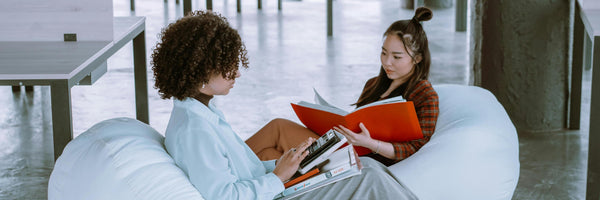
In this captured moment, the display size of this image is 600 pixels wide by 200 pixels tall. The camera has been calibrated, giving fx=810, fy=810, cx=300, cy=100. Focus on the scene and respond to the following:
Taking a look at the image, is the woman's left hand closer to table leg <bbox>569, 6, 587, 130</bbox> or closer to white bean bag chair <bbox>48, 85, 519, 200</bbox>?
white bean bag chair <bbox>48, 85, 519, 200</bbox>

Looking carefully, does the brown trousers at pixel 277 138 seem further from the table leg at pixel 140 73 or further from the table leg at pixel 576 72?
the table leg at pixel 576 72


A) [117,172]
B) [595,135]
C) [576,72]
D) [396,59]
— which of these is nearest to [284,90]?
[576,72]

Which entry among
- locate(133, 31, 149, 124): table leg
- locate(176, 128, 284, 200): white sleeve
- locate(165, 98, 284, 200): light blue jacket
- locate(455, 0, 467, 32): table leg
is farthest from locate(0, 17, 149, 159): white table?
locate(455, 0, 467, 32): table leg

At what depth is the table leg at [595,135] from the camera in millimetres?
2420

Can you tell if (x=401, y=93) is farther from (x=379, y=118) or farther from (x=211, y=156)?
(x=211, y=156)

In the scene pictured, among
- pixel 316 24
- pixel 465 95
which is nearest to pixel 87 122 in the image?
pixel 465 95

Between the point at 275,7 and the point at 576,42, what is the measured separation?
18.0 feet

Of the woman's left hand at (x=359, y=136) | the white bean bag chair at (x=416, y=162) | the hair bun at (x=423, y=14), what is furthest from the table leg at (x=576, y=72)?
the woman's left hand at (x=359, y=136)

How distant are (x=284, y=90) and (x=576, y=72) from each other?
5.62ft

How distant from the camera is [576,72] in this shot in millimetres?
3627

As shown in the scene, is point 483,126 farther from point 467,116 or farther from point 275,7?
point 275,7

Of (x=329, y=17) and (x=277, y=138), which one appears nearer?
(x=277, y=138)

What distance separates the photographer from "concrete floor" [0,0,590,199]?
3209mm

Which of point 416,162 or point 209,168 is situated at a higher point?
point 209,168
